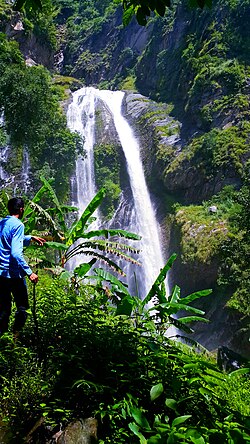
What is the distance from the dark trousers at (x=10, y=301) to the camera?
3.42 meters

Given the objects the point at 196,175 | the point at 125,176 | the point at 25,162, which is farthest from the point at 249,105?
the point at 25,162

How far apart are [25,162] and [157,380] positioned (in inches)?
1006

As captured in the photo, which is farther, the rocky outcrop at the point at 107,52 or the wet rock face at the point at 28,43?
the rocky outcrop at the point at 107,52

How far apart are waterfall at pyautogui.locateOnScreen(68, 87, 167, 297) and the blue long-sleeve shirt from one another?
59.4 ft

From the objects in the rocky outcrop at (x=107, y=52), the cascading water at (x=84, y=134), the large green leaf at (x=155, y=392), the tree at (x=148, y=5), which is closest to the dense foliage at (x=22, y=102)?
the cascading water at (x=84, y=134)

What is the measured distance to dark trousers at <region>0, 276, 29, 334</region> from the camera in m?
3.42

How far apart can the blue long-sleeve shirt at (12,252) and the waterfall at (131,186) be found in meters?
18.1

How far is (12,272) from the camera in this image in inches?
138

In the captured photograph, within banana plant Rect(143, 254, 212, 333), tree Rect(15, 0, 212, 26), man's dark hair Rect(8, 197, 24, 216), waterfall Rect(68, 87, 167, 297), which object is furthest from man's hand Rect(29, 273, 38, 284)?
waterfall Rect(68, 87, 167, 297)

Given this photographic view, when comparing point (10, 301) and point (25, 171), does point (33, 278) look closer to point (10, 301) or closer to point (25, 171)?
point (10, 301)

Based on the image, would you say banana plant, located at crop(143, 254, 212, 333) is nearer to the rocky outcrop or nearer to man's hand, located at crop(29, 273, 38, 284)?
man's hand, located at crop(29, 273, 38, 284)

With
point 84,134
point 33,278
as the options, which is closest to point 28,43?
point 84,134

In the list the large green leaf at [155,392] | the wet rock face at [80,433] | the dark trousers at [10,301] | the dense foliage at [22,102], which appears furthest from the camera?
the dense foliage at [22,102]

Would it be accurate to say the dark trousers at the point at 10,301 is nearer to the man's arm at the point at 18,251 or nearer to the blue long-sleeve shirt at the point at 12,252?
the blue long-sleeve shirt at the point at 12,252
